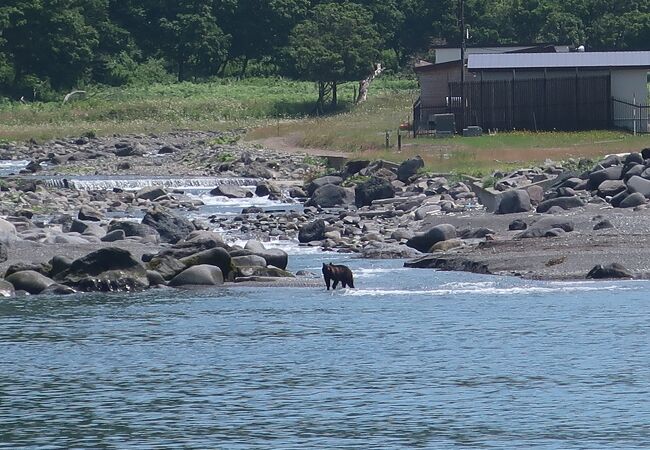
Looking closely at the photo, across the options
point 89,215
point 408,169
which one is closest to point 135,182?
point 408,169

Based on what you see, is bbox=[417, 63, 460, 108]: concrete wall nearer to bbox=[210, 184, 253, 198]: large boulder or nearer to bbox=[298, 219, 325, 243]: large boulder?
bbox=[210, 184, 253, 198]: large boulder

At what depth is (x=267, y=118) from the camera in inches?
3386

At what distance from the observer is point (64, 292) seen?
1139 inches

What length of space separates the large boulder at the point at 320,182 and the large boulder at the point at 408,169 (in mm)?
2560

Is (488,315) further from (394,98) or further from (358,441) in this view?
(394,98)

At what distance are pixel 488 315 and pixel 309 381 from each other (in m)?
5.82

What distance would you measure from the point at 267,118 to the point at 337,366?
6483cm

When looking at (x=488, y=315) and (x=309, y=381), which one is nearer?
(x=309, y=381)

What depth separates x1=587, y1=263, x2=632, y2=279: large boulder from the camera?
29.1 meters

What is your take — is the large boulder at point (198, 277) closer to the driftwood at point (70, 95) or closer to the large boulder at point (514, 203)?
the large boulder at point (514, 203)

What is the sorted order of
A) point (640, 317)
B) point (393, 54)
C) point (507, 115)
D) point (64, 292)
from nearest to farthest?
point (640, 317) < point (64, 292) < point (507, 115) < point (393, 54)

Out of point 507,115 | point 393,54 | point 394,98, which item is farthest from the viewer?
point 393,54

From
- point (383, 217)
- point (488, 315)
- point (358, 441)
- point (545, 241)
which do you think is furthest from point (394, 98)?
point (358, 441)

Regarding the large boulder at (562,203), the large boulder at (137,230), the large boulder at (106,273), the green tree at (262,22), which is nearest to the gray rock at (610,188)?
the large boulder at (562,203)
